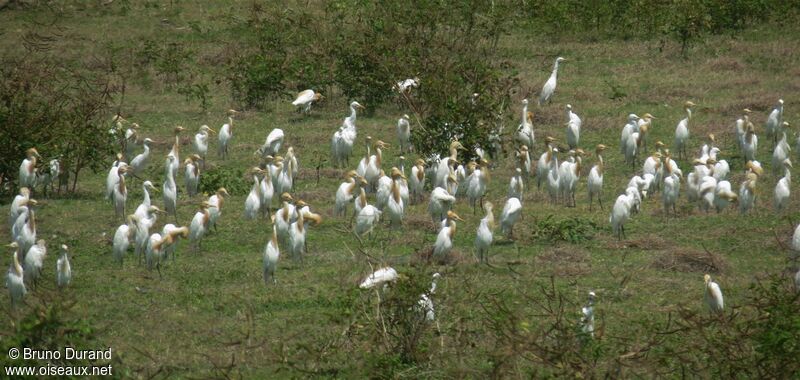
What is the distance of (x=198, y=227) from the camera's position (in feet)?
47.1

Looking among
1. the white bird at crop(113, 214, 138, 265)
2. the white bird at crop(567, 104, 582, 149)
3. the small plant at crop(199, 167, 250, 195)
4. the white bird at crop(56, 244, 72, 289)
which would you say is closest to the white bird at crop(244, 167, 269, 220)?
Answer: the small plant at crop(199, 167, 250, 195)

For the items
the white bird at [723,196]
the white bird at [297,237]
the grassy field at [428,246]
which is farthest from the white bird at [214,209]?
the white bird at [723,196]

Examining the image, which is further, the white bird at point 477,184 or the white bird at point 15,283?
the white bird at point 477,184

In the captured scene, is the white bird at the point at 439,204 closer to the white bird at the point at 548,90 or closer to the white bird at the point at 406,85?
the white bird at the point at 406,85

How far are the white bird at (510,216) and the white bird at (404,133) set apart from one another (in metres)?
4.73

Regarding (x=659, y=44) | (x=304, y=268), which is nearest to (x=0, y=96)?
(x=304, y=268)

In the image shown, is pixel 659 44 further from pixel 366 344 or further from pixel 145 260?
pixel 366 344

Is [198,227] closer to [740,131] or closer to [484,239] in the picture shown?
[484,239]

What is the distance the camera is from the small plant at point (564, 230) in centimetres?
1448

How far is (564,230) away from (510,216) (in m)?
0.69

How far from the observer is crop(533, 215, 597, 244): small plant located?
47.5 feet

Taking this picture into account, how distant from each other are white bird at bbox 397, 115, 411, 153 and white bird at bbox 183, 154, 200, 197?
147 inches

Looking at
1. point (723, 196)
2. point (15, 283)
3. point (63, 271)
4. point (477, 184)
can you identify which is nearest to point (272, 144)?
point (477, 184)

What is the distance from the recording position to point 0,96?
17.9m
